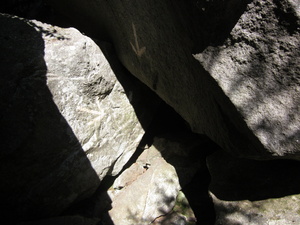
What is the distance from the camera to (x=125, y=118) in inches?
131

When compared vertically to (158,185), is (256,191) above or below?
above

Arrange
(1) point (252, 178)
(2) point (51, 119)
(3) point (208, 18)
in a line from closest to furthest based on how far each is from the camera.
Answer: (3) point (208, 18) → (1) point (252, 178) → (2) point (51, 119)

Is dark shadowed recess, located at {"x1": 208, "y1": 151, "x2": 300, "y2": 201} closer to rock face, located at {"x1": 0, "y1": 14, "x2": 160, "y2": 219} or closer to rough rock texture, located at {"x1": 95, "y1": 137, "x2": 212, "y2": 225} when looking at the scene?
rough rock texture, located at {"x1": 95, "y1": 137, "x2": 212, "y2": 225}

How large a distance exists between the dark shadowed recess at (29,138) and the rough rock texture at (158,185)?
72 centimetres

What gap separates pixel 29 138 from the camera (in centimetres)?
253

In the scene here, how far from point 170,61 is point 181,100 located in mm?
469

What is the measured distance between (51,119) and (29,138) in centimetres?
29

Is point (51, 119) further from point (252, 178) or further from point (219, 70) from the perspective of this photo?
point (252, 178)

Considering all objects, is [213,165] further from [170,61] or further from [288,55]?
[288,55]

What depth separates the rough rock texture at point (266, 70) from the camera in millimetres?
1460

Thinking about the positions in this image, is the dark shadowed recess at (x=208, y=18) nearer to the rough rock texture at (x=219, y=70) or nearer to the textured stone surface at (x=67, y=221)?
the rough rock texture at (x=219, y=70)

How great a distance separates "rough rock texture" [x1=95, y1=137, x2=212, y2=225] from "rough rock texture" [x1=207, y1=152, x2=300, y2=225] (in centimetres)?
61

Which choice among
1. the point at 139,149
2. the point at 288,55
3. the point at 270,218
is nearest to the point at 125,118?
the point at 139,149

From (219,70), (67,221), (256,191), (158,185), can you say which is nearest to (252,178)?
(256,191)
